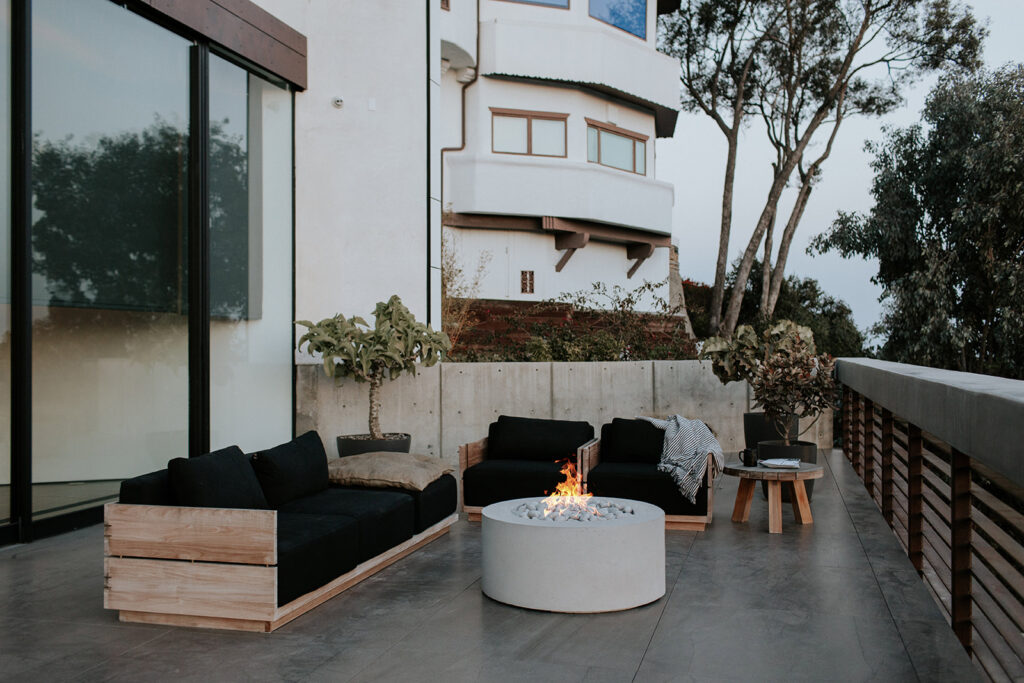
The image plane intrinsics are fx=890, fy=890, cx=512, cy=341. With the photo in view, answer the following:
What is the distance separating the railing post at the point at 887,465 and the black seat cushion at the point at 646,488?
4.64 feet

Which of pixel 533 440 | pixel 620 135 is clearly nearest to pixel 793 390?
pixel 533 440

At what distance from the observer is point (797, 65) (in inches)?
901

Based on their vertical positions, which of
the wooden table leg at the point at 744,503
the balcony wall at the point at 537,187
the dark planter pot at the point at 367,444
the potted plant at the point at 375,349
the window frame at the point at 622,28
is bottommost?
the wooden table leg at the point at 744,503

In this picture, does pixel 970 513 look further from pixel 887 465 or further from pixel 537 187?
pixel 537 187

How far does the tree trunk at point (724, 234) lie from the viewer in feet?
74.9

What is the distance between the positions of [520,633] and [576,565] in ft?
1.74

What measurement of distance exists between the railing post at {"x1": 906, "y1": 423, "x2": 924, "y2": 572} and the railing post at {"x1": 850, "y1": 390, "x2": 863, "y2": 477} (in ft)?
13.7

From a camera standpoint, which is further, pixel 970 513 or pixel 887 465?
pixel 887 465

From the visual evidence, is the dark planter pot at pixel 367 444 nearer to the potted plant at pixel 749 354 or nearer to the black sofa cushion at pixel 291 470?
the black sofa cushion at pixel 291 470

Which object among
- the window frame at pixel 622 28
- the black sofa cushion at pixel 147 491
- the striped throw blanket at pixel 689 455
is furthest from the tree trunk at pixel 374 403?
the window frame at pixel 622 28

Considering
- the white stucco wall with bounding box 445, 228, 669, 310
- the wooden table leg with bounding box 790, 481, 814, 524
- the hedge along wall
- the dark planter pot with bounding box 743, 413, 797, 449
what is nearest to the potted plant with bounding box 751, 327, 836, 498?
the wooden table leg with bounding box 790, 481, 814, 524

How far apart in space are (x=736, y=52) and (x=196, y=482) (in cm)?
2179

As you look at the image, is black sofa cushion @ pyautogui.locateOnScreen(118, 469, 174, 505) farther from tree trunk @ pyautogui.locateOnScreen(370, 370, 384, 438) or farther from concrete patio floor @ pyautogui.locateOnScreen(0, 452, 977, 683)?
tree trunk @ pyautogui.locateOnScreen(370, 370, 384, 438)

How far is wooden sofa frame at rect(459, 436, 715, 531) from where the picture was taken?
689 centimetres
